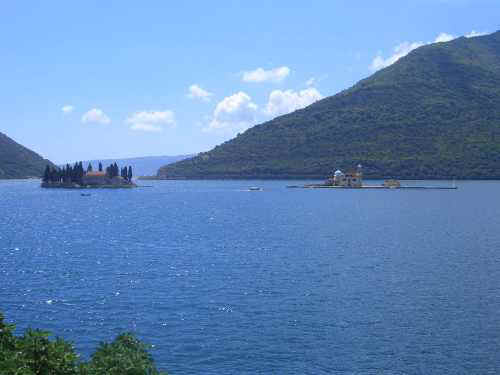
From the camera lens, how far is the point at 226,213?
15825cm

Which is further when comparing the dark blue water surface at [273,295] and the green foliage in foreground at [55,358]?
the dark blue water surface at [273,295]

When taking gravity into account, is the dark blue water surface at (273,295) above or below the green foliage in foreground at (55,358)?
below

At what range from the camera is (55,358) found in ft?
78.3

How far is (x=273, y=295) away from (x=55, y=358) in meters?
33.7

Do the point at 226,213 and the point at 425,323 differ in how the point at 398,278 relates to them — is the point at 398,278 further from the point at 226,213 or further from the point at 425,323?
the point at 226,213

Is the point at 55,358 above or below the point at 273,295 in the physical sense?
above

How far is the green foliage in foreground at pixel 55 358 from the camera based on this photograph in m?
23.1

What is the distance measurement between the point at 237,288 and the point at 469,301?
68.8 feet

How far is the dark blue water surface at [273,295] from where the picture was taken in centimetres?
4075

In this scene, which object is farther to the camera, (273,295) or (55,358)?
(273,295)

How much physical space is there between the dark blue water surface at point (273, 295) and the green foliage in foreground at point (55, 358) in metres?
12.0

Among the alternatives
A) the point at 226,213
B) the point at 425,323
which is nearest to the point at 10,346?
the point at 425,323

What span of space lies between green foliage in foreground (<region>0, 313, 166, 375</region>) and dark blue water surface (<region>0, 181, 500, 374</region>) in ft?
39.4

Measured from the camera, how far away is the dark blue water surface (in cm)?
4075
